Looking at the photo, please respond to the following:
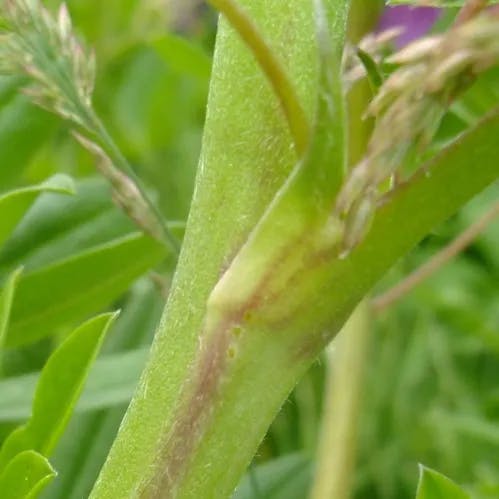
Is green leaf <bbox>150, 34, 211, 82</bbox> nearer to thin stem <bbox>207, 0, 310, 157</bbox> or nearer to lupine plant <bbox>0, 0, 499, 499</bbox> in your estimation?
lupine plant <bbox>0, 0, 499, 499</bbox>

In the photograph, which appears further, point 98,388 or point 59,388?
point 98,388

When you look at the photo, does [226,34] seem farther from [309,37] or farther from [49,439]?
[49,439]

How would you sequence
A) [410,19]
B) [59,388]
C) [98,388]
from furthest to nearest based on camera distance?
[410,19] < [98,388] < [59,388]

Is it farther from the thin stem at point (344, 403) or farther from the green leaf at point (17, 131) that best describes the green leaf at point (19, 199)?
the thin stem at point (344, 403)

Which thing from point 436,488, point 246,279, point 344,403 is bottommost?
point 344,403

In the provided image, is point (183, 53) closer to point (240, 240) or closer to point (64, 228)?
point (64, 228)

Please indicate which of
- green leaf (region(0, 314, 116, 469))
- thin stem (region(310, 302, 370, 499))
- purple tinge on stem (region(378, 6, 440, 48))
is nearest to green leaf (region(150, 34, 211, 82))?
purple tinge on stem (region(378, 6, 440, 48))

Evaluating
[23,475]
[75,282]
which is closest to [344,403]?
[75,282]

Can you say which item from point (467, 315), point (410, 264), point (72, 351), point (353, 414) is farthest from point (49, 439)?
point (410, 264)
